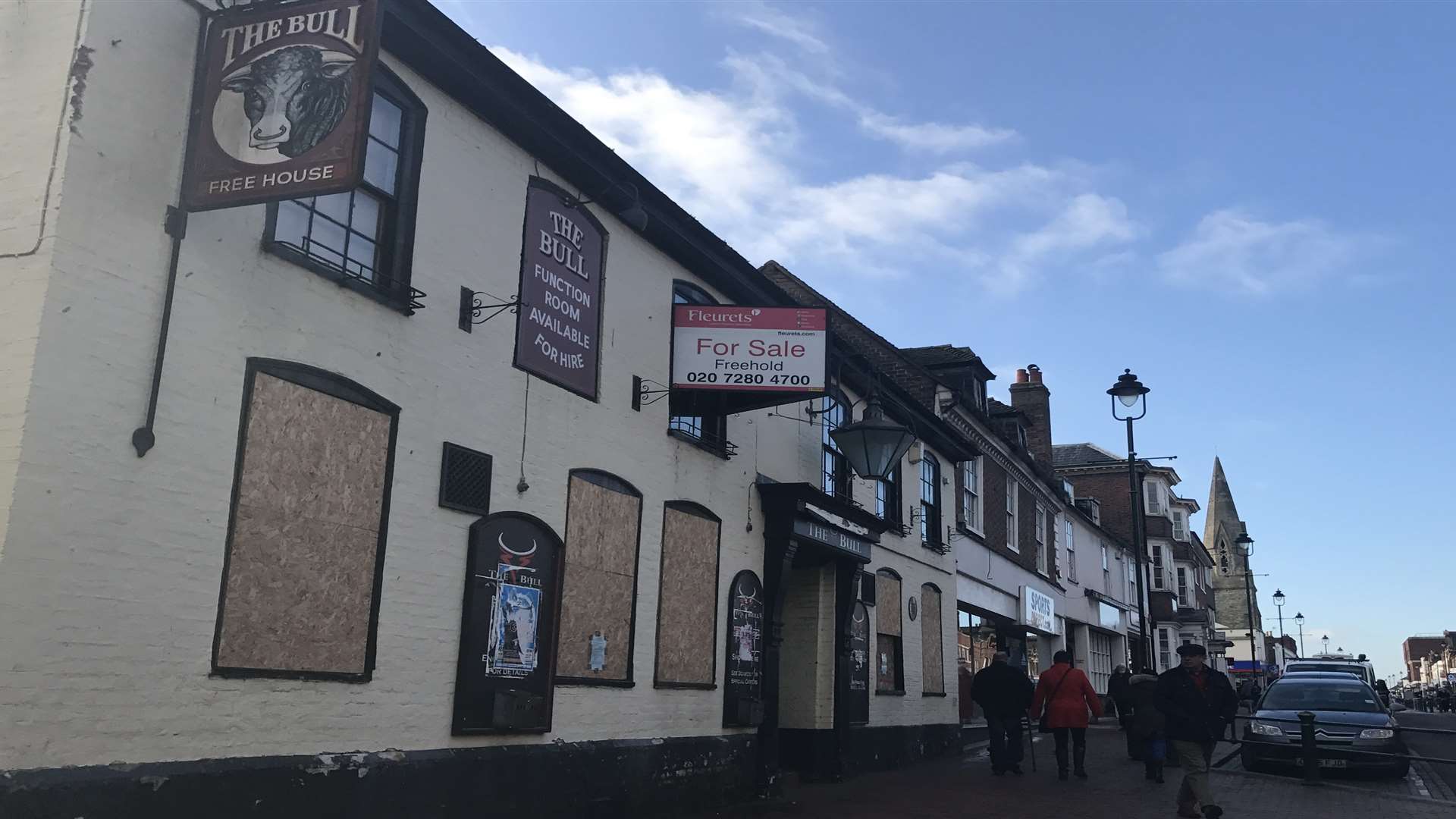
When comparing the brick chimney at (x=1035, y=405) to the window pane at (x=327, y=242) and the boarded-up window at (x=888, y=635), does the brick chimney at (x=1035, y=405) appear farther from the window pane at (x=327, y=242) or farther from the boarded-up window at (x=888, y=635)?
Result: the window pane at (x=327, y=242)

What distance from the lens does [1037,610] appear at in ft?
92.3

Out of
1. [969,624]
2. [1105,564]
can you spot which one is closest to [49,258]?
[969,624]

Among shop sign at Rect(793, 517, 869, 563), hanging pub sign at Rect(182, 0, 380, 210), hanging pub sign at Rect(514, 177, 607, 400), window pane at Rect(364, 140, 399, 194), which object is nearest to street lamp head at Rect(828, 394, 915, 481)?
shop sign at Rect(793, 517, 869, 563)

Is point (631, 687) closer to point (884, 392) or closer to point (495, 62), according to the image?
point (495, 62)

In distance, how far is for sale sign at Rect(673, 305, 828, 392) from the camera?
1191cm

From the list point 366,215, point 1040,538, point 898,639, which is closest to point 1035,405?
point 1040,538

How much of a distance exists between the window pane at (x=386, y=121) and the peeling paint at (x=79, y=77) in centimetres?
227

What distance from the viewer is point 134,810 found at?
6.15m

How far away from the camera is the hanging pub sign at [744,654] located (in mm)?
12781

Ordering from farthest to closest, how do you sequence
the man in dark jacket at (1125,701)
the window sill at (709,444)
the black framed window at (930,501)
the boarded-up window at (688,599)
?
the black framed window at (930,501) < the man in dark jacket at (1125,701) < the window sill at (709,444) < the boarded-up window at (688,599)

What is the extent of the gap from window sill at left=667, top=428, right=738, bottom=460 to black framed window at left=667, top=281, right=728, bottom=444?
2 cm

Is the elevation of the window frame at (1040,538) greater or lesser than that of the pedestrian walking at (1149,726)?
greater

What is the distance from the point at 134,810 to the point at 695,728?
21.9ft

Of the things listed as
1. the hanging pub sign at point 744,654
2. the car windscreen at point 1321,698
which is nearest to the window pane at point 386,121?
the hanging pub sign at point 744,654
